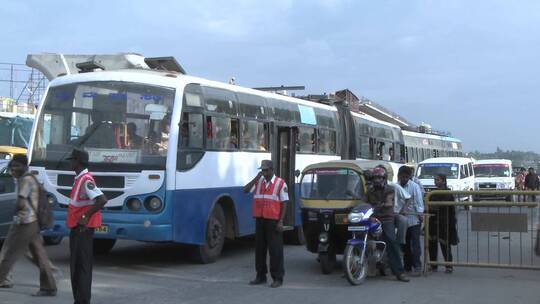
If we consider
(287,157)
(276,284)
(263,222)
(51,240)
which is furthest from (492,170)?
(276,284)

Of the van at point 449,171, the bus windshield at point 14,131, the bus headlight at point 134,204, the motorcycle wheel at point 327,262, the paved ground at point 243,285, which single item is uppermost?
the bus windshield at point 14,131

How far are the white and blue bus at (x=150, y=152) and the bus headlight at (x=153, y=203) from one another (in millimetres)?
16

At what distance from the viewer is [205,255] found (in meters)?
11.2

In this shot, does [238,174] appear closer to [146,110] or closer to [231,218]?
[231,218]

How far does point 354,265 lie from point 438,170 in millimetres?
17099

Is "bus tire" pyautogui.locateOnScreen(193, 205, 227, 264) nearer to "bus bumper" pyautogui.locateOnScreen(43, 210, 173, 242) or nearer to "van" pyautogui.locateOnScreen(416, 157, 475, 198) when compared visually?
"bus bumper" pyautogui.locateOnScreen(43, 210, 173, 242)

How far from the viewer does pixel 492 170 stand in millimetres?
31406

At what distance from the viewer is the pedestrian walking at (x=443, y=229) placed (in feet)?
35.4

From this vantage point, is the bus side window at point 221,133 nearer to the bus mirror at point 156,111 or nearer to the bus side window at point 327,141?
the bus mirror at point 156,111

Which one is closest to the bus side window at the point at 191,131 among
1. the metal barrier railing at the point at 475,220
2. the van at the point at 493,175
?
the metal barrier railing at the point at 475,220

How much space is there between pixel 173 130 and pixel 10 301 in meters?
3.73

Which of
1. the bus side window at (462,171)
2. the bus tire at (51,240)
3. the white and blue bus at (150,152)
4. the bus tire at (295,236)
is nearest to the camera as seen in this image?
the white and blue bus at (150,152)

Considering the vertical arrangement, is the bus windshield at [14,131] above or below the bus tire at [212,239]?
above

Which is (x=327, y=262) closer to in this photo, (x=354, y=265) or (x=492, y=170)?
(x=354, y=265)
